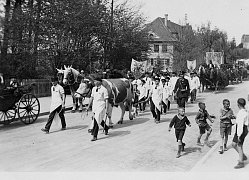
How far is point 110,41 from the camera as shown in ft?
86.5

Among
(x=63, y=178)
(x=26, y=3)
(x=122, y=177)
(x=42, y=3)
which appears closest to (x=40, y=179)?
(x=63, y=178)

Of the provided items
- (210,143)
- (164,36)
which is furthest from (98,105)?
(164,36)

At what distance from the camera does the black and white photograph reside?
7.18 meters

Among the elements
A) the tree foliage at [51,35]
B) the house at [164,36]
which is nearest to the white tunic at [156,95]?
the tree foliage at [51,35]

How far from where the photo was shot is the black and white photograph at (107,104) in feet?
23.6

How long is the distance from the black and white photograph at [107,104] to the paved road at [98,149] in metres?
0.03

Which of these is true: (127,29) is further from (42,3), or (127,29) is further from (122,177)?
(122,177)

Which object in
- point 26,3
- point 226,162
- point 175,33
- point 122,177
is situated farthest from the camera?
point 175,33

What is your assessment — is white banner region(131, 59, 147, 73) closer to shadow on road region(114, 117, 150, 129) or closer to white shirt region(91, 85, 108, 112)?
shadow on road region(114, 117, 150, 129)

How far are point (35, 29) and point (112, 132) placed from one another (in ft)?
45.7

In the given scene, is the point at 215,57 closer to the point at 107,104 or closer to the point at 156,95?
the point at 156,95

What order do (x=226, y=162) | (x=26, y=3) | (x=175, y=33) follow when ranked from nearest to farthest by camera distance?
(x=226, y=162) < (x=26, y=3) < (x=175, y=33)

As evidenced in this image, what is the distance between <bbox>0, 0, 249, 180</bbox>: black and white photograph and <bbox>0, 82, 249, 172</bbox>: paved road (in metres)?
0.03

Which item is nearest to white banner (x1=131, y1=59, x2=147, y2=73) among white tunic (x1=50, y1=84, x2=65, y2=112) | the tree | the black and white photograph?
the black and white photograph
